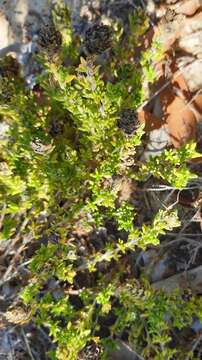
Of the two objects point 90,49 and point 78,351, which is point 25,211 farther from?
point 90,49

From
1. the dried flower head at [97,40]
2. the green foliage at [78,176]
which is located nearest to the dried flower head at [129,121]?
the green foliage at [78,176]

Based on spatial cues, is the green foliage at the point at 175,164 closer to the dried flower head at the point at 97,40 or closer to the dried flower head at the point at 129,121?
the dried flower head at the point at 129,121

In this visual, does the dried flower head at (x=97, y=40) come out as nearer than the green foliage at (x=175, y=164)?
Yes

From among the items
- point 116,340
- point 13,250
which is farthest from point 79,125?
point 116,340

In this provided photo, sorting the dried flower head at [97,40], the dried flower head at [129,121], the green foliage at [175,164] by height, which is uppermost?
the dried flower head at [97,40]

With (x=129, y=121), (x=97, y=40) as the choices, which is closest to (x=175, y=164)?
(x=129, y=121)

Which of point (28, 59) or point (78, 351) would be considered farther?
point (28, 59)

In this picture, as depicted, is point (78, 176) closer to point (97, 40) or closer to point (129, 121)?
point (129, 121)

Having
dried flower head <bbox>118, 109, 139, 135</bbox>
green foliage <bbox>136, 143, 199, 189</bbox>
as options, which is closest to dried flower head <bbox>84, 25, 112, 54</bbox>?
dried flower head <bbox>118, 109, 139, 135</bbox>
